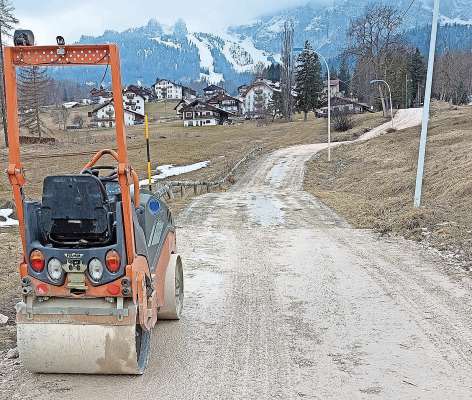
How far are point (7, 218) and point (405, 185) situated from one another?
12.7 metres

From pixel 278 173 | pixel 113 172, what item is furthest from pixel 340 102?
pixel 113 172

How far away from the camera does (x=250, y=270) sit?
8906 millimetres

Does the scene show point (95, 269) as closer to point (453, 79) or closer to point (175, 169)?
point (175, 169)

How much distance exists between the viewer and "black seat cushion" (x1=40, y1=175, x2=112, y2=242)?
4.58 metres

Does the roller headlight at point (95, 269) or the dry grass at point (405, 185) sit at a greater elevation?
the roller headlight at point (95, 269)

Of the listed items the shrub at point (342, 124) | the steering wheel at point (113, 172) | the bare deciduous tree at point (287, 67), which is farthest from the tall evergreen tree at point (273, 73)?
the steering wheel at point (113, 172)

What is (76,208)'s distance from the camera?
4637 mm

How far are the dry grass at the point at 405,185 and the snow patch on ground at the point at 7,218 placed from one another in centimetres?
875

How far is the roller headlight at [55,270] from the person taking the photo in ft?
15.4

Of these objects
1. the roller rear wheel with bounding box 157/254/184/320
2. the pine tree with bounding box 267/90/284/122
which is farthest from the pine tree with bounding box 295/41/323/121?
the roller rear wheel with bounding box 157/254/184/320

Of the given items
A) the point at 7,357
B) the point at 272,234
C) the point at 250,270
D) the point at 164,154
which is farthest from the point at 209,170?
the point at 7,357

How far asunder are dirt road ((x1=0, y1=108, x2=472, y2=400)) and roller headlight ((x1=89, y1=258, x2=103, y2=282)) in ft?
3.26

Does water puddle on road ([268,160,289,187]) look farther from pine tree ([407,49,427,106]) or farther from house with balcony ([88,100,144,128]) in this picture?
pine tree ([407,49,427,106])

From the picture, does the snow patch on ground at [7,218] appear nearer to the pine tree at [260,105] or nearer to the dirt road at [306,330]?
the dirt road at [306,330]
